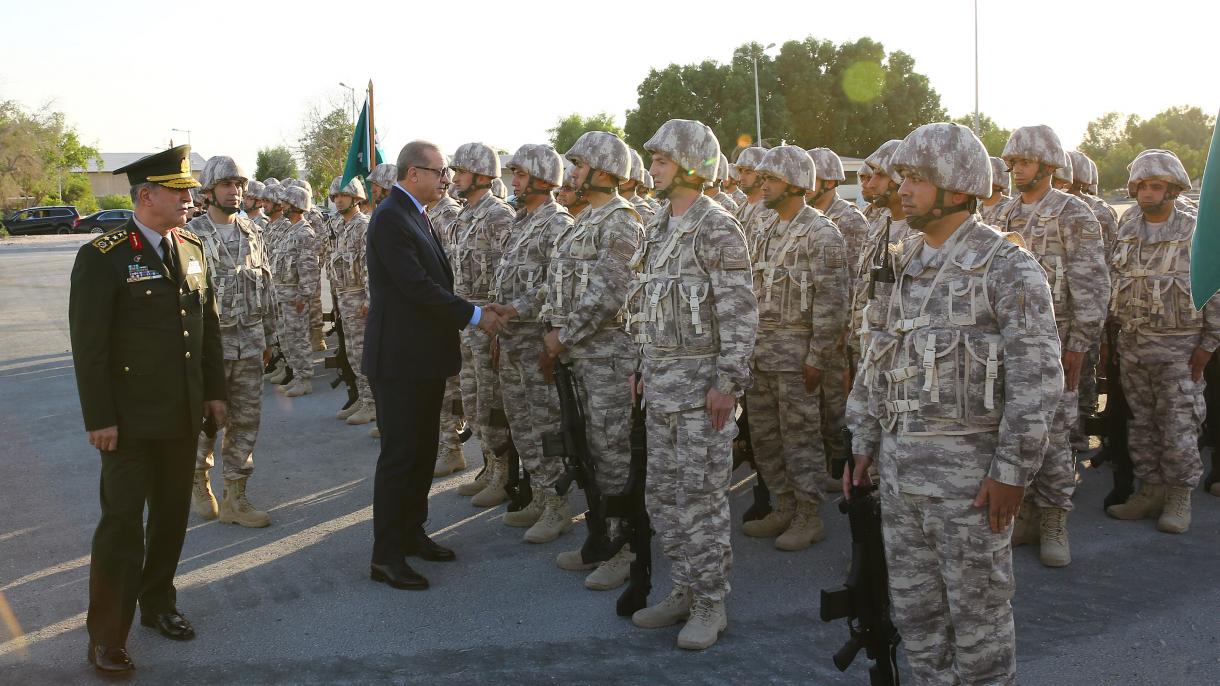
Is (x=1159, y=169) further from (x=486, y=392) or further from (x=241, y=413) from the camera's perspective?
(x=241, y=413)

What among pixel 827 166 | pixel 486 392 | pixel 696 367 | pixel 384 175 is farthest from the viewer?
pixel 384 175

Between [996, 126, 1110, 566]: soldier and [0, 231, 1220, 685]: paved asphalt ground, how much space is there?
232mm

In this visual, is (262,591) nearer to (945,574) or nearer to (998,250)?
(945,574)

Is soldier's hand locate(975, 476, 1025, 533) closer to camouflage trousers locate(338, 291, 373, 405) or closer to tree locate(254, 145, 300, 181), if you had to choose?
camouflage trousers locate(338, 291, 373, 405)

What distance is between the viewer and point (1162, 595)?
4.98 m

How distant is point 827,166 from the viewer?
7664mm

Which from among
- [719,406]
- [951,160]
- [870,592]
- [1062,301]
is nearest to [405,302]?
[719,406]

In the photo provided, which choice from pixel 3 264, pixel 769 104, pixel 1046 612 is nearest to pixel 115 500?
pixel 1046 612

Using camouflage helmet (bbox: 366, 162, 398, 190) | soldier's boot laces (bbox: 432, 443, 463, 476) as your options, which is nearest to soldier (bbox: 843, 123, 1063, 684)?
soldier's boot laces (bbox: 432, 443, 463, 476)

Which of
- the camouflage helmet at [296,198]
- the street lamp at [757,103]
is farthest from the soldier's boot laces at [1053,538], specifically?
the street lamp at [757,103]

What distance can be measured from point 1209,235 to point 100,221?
172ft

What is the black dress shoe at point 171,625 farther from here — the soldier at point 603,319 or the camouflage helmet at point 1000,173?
the camouflage helmet at point 1000,173

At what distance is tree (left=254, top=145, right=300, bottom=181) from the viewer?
225ft

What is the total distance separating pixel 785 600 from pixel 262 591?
9.53ft
